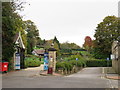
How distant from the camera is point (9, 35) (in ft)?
70.5

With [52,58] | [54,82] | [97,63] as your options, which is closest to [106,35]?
[97,63]

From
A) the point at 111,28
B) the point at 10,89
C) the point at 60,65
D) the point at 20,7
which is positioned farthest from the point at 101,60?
the point at 10,89

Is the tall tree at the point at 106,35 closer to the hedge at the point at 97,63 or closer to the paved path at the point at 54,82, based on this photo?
the hedge at the point at 97,63

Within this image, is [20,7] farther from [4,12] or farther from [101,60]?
[101,60]

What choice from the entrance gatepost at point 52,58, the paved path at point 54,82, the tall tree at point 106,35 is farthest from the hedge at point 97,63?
the paved path at point 54,82

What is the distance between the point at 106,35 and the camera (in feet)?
169

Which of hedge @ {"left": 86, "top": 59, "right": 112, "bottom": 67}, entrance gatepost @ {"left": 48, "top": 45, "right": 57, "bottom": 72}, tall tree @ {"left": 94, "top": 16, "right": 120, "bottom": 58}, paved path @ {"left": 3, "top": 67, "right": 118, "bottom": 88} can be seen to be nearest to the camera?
paved path @ {"left": 3, "top": 67, "right": 118, "bottom": 88}

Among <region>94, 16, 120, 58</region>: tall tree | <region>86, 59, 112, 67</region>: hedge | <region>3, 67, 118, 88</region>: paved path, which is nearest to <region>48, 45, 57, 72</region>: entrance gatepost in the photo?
<region>3, 67, 118, 88</region>: paved path

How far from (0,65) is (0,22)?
13.7 ft

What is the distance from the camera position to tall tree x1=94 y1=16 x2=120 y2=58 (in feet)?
167

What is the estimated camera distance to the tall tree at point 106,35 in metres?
50.9

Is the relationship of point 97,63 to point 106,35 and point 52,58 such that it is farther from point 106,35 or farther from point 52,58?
point 52,58

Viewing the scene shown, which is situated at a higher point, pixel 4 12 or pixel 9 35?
pixel 4 12

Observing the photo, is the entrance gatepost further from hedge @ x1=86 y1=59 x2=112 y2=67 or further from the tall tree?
hedge @ x1=86 y1=59 x2=112 y2=67
